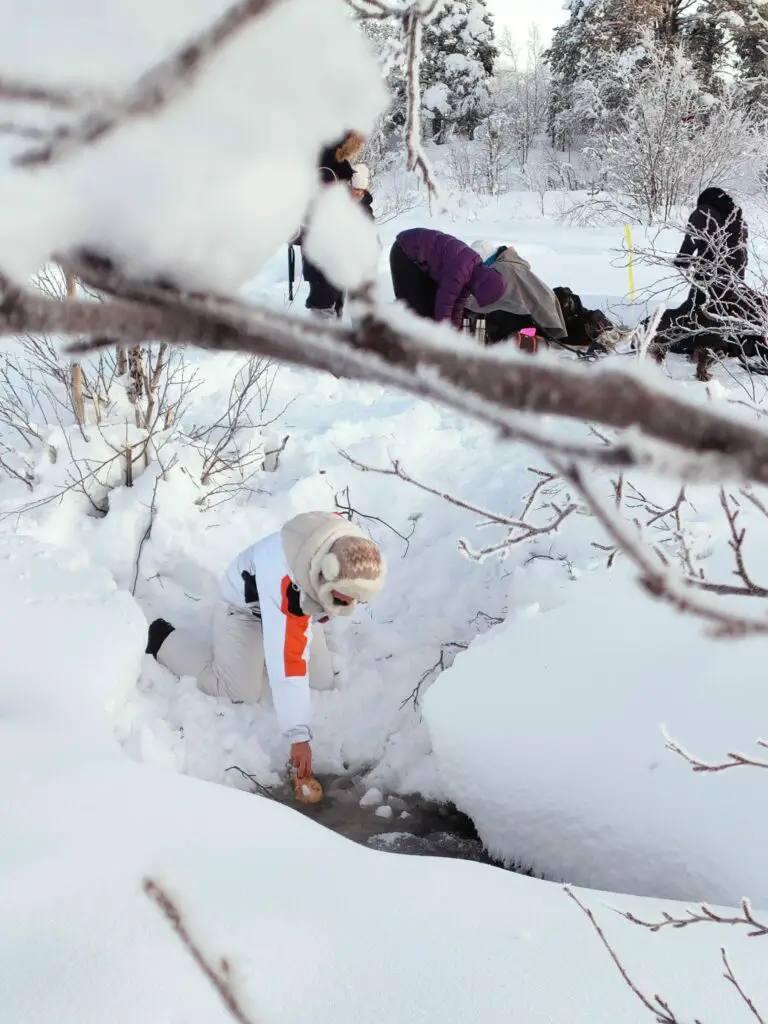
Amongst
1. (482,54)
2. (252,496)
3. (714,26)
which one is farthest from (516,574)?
(482,54)

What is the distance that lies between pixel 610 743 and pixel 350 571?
1033mm

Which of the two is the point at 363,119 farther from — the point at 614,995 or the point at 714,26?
the point at 714,26

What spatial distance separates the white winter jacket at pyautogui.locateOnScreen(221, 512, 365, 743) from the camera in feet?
9.53

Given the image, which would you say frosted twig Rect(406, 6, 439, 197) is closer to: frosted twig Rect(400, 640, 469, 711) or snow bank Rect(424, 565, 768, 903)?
snow bank Rect(424, 565, 768, 903)

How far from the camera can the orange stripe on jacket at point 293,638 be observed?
2994mm

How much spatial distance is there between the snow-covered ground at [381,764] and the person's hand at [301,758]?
0.15 meters

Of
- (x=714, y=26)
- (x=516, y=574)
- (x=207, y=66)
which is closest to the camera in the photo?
(x=207, y=66)

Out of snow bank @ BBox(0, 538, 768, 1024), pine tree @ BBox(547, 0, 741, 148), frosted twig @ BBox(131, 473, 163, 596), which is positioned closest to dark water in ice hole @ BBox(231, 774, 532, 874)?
snow bank @ BBox(0, 538, 768, 1024)

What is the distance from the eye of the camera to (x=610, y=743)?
2189 millimetres

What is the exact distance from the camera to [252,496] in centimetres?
411

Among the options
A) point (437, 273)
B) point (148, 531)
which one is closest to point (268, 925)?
point (148, 531)

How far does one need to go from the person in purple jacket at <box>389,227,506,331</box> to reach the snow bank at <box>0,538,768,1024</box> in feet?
12.1

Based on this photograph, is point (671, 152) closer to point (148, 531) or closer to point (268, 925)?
point (148, 531)

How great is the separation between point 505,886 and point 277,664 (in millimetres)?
1443
